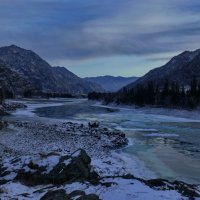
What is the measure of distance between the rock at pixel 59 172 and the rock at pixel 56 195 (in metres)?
3.22

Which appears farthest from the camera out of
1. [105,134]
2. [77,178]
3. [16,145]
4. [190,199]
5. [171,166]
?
[105,134]

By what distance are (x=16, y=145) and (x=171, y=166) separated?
48.2ft

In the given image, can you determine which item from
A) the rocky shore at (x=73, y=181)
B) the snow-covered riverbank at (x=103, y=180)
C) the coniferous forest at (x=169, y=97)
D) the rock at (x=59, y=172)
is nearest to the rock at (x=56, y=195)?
the rocky shore at (x=73, y=181)

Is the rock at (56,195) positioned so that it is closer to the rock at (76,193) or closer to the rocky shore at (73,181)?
the rocky shore at (73,181)

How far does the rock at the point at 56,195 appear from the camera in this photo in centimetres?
1746

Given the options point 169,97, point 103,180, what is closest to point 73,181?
point 103,180

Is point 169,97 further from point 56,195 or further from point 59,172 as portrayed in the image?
point 56,195

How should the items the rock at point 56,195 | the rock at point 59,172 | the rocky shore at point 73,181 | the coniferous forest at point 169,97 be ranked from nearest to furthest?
the rock at point 56,195, the rocky shore at point 73,181, the rock at point 59,172, the coniferous forest at point 169,97

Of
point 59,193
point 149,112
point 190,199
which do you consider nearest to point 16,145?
point 59,193

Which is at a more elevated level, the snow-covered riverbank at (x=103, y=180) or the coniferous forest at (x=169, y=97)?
the coniferous forest at (x=169, y=97)

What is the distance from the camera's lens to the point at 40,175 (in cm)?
2278

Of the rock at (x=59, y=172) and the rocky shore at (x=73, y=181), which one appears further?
the rock at (x=59, y=172)

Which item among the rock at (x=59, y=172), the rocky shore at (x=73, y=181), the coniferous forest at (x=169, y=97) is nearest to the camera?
the rocky shore at (x=73, y=181)

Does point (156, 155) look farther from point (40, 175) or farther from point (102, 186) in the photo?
point (102, 186)
